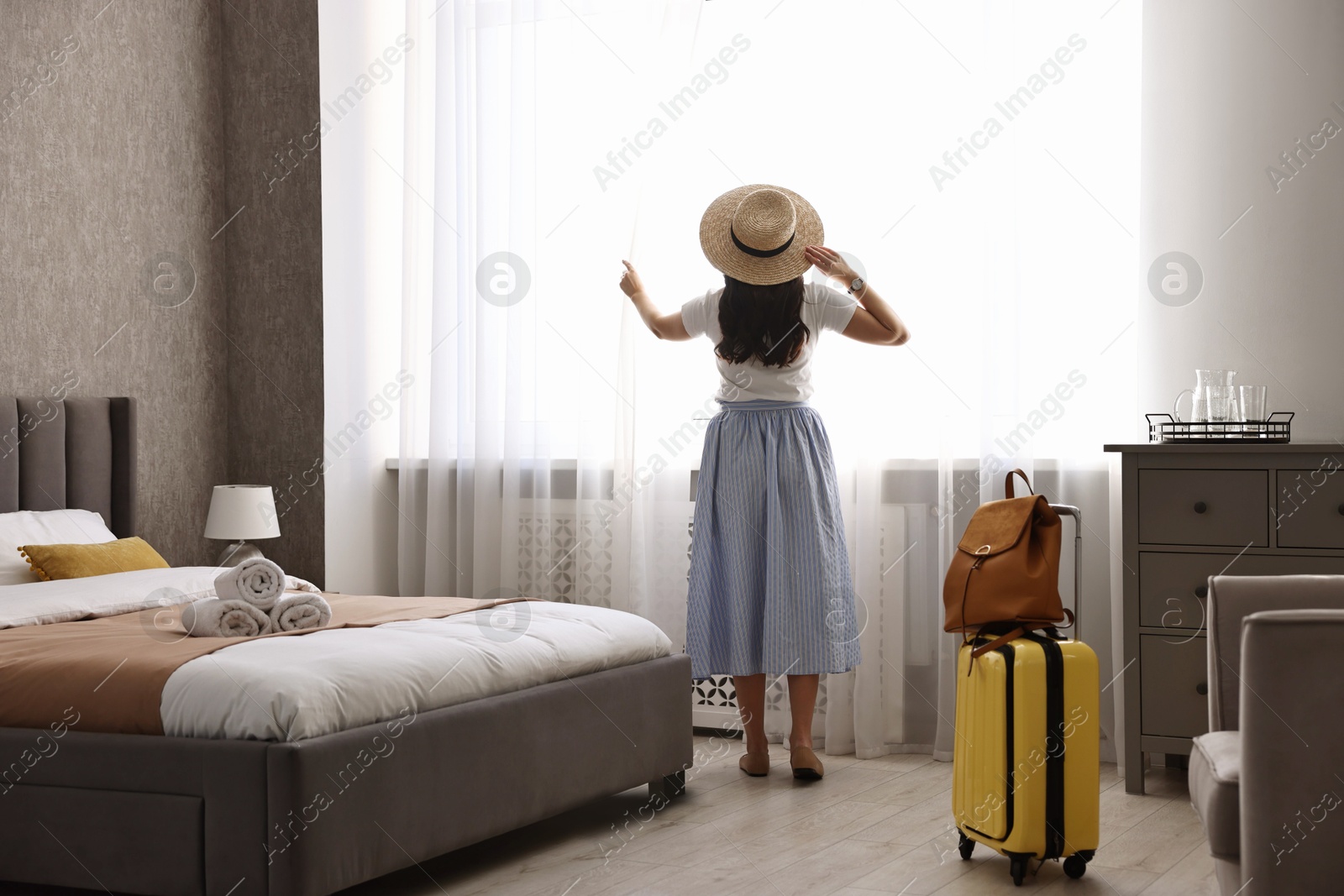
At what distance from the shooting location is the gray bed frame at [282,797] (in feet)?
7.06

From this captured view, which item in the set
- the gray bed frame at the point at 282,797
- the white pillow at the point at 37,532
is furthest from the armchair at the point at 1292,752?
the white pillow at the point at 37,532

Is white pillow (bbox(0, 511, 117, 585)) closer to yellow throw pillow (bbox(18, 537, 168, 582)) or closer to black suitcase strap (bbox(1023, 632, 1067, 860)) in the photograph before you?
yellow throw pillow (bbox(18, 537, 168, 582))

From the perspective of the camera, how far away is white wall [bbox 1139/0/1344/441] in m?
3.54

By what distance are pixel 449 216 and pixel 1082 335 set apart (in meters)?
2.20

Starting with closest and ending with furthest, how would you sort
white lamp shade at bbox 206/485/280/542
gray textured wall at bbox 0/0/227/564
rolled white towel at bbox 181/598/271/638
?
Result: rolled white towel at bbox 181/598/271/638, gray textured wall at bbox 0/0/227/564, white lamp shade at bbox 206/485/280/542

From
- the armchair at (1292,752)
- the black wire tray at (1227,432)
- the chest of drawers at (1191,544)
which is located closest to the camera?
the armchair at (1292,752)

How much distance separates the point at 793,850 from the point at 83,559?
210cm

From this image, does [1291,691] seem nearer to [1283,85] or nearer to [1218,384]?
[1218,384]

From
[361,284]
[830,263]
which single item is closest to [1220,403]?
[830,263]

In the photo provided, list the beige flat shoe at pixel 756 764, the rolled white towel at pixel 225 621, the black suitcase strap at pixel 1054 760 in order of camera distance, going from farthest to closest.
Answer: the beige flat shoe at pixel 756 764 < the rolled white towel at pixel 225 621 < the black suitcase strap at pixel 1054 760

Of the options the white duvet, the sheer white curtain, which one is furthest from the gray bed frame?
the sheer white curtain

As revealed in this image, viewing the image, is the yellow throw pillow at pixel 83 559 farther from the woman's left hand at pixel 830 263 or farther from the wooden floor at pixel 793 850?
the woman's left hand at pixel 830 263

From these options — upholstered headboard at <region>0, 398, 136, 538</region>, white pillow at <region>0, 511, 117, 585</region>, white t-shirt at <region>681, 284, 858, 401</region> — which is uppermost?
white t-shirt at <region>681, 284, 858, 401</region>

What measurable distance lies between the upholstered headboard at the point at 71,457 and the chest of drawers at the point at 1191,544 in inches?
120
